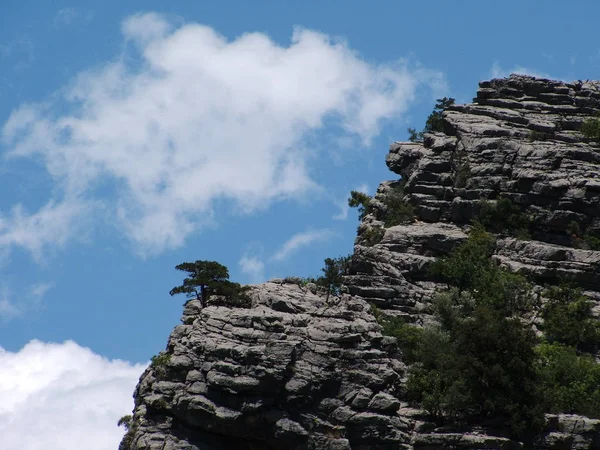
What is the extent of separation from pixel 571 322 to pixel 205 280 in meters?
24.4

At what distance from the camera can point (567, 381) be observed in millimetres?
77000

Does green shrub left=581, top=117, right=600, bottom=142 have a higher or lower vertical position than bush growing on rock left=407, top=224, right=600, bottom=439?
higher

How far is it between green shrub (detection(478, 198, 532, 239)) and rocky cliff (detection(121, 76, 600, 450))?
66 cm

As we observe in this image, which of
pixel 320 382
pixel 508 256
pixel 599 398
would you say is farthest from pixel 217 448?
pixel 508 256

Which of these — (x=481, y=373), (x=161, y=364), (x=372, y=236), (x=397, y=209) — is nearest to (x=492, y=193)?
(x=397, y=209)

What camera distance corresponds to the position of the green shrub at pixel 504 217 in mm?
95000

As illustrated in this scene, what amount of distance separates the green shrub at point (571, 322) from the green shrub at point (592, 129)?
21309 millimetres

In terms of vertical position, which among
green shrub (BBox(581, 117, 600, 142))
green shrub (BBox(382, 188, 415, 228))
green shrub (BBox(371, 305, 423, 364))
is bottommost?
green shrub (BBox(371, 305, 423, 364))

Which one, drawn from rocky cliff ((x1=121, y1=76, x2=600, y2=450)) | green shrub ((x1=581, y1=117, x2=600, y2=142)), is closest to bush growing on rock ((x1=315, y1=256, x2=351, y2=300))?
rocky cliff ((x1=121, y1=76, x2=600, y2=450))

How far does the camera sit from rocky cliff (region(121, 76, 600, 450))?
231ft

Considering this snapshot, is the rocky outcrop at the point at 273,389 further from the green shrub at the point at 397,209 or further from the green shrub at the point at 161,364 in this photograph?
the green shrub at the point at 397,209

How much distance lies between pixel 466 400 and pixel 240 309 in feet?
48.3

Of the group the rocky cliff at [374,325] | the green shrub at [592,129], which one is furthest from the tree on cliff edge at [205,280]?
the green shrub at [592,129]

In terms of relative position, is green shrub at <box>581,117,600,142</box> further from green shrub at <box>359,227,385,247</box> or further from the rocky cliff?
green shrub at <box>359,227,385,247</box>
